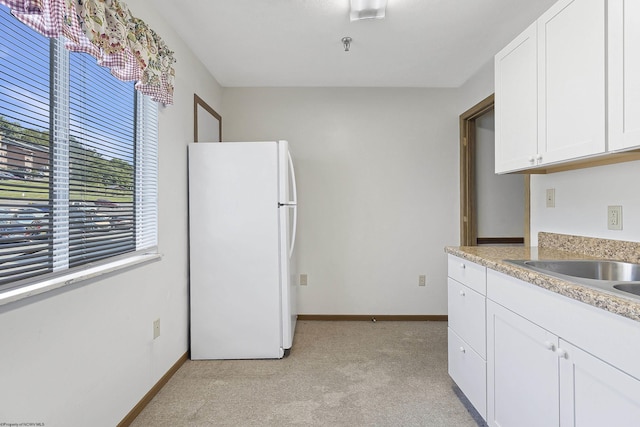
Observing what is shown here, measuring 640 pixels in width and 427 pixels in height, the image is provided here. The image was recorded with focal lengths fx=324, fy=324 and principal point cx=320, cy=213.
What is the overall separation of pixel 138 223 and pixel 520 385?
6.85 ft

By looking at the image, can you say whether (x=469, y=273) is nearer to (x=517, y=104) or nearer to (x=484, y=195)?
(x=517, y=104)

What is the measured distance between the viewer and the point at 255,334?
2500 millimetres

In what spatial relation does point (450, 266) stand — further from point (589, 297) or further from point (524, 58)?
point (524, 58)

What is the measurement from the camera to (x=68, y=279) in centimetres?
129

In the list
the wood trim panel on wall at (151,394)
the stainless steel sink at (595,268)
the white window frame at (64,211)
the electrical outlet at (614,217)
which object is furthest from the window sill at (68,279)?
the electrical outlet at (614,217)

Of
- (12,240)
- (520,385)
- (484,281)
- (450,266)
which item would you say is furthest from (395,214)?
(12,240)

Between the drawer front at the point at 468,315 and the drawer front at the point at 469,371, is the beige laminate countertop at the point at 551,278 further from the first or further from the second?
the drawer front at the point at 469,371

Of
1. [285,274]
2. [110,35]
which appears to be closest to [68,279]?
[110,35]

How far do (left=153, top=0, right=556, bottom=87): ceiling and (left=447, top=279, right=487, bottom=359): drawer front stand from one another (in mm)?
1697

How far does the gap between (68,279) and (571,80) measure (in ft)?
7.51

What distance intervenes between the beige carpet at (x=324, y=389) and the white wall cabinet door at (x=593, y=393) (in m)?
0.84

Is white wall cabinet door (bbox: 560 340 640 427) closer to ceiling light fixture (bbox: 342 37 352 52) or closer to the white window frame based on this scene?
the white window frame

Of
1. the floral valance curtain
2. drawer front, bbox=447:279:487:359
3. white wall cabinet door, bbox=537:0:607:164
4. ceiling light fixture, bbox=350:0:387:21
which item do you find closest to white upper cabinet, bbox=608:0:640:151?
white wall cabinet door, bbox=537:0:607:164

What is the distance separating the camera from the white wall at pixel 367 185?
3.35 m
